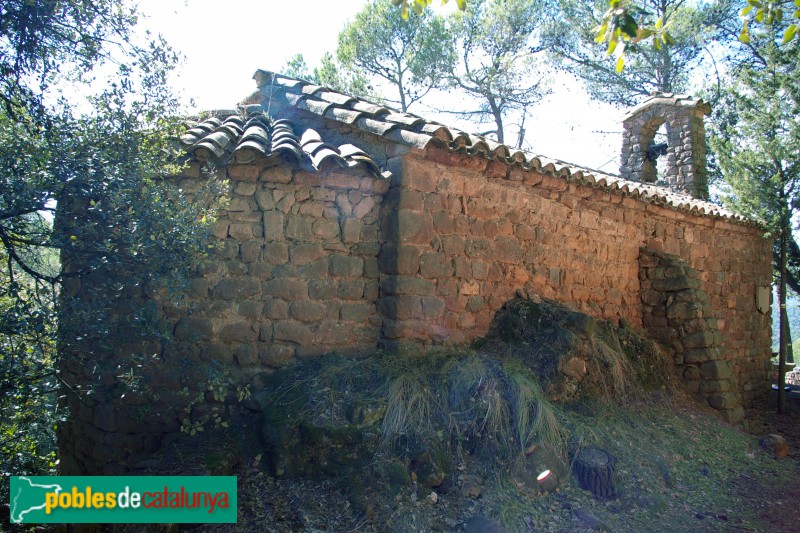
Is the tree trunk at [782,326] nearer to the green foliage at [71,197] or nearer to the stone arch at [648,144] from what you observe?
the stone arch at [648,144]

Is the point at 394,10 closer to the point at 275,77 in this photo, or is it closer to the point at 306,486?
the point at 275,77

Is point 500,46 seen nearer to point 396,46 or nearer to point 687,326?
point 396,46

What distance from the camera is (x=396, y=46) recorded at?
615 inches

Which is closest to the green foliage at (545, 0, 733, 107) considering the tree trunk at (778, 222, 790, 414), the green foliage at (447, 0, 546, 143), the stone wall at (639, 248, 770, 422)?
the green foliage at (447, 0, 546, 143)

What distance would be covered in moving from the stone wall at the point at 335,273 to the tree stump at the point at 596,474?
59.1 inches


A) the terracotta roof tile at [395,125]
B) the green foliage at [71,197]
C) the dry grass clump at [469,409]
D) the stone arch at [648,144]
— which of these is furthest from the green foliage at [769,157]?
the green foliage at [71,197]

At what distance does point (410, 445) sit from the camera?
4070 millimetres

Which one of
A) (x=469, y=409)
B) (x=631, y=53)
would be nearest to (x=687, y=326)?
(x=469, y=409)

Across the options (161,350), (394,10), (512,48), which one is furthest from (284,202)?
(512,48)

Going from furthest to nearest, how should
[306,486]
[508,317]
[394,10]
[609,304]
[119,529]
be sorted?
[394,10], [609,304], [508,317], [306,486], [119,529]

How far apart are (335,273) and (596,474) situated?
103 inches

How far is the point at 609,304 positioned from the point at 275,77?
4.85 metres

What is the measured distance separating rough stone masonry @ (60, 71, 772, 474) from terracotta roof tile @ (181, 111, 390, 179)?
0.02 m

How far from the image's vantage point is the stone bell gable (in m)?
10.6
